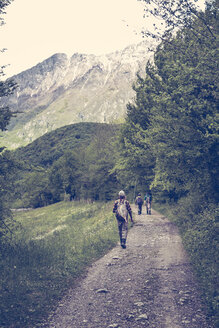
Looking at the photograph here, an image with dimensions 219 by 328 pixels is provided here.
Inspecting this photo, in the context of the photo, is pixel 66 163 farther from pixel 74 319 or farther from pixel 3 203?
pixel 74 319


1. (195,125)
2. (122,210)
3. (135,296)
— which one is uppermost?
(195,125)

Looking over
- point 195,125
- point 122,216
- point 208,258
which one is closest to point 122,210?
point 122,216

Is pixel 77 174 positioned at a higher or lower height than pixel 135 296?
higher

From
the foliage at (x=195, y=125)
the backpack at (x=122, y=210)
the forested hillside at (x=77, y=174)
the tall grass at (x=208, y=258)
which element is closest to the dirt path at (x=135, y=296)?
the tall grass at (x=208, y=258)

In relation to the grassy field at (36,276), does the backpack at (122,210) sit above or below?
above

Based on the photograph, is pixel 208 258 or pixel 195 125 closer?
pixel 208 258

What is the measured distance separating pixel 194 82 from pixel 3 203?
32.7ft

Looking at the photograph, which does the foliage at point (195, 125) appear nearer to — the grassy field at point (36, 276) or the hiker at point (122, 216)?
the hiker at point (122, 216)

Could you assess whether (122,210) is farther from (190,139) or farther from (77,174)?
(77,174)

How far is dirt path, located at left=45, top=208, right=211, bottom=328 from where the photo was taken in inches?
249

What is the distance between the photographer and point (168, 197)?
110 feet

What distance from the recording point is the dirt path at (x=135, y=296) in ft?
20.7

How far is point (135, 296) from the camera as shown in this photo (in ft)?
25.1

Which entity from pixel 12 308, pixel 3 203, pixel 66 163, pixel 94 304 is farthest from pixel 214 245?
pixel 66 163
